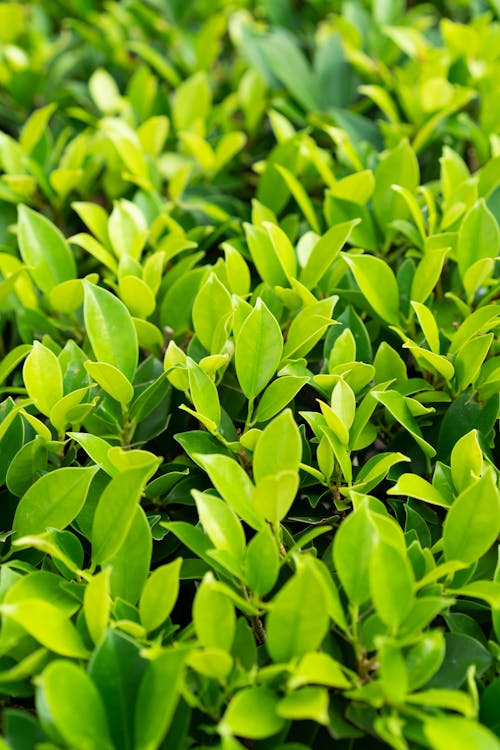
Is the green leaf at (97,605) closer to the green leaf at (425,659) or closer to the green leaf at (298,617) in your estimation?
the green leaf at (298,617)

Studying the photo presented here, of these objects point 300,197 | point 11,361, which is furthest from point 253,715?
point 300,197

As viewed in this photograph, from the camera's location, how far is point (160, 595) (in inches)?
38.8

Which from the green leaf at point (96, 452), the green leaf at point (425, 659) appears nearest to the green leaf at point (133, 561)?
the green leaf at point (96, 452)

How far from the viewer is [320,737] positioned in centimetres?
104

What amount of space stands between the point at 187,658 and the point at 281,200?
1.07 metres

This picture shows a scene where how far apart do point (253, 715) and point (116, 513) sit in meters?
0.29

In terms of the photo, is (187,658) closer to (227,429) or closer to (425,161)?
(227,429)

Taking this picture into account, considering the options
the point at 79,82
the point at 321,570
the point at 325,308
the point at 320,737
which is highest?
the point at 79,82

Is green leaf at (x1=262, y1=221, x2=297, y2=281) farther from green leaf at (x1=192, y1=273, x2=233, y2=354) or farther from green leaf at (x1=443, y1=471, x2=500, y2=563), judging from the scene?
green leaf at (x1=443, y1=471, x2=500, y2=563)

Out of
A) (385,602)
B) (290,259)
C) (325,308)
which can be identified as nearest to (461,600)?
(385,602)

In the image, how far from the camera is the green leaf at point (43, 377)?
121 centimetres

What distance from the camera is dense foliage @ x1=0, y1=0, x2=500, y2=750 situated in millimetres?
923

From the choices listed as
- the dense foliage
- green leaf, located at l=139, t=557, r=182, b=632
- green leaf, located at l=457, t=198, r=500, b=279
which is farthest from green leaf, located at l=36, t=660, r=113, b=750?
green leaf, located at l=457, t=198, r=500, b=279

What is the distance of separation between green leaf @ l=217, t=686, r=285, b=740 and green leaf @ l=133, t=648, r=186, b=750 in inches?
2.3
